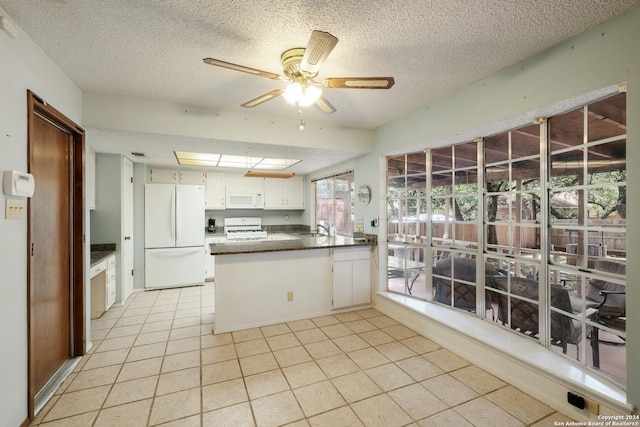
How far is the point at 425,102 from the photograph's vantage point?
111 inches

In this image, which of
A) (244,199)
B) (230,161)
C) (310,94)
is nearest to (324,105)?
(310,94)

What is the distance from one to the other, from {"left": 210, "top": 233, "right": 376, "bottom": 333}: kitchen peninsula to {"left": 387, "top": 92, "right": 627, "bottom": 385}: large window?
0.87 m

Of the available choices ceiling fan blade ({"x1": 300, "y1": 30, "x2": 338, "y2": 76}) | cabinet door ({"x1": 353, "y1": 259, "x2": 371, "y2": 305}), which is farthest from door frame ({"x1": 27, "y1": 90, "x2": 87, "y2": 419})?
cabinet door ({"x1": 353, "y1": 259, "x2": 371, "y2": 305})

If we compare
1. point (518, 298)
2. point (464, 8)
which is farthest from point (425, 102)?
point (518, 298)

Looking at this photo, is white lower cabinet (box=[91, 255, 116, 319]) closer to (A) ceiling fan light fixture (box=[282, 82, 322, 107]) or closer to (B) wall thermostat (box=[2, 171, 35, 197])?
(B) wall thermostat (box=[2, 171, 35, 197])

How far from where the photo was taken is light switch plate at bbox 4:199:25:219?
153 centimetres

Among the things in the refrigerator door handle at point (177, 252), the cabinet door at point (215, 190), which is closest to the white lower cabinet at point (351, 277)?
the refrigerator door handle at point (177, 252)

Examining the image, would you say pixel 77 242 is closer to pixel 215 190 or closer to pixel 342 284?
pixel 342 284

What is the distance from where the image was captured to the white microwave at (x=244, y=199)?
17.7 ft

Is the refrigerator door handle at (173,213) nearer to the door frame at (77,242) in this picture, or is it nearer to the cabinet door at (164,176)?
the cabinet door at (164,176)

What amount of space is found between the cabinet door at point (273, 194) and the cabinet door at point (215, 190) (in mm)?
846

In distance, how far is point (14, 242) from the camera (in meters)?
1.58

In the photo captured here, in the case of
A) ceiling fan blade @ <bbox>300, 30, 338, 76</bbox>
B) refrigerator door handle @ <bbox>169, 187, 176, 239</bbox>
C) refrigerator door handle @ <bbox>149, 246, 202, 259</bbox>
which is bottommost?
refrigerator door handle @ <bbox>149, 246, 202, 259</bbox>

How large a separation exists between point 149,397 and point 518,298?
2995 millimetres
